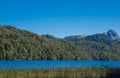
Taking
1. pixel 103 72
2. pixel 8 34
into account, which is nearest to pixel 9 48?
pixel 8 34

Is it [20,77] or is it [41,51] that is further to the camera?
[41,51]

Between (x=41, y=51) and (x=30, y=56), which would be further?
(x=41, y=51)

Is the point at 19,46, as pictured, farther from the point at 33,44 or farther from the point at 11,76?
the point at 11,76

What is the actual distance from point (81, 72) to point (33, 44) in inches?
6619

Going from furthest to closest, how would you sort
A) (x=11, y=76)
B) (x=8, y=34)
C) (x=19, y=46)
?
(x=8, y=34)
(x=19, y=46)
(x=11, y=76)

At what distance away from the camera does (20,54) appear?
548 feet

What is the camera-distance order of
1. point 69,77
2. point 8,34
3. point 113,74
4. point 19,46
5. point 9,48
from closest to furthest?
point 69,77, point 113,74, point 9,48, point 19,46, point 8,34

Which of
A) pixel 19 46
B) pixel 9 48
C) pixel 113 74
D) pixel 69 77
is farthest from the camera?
pixel 19 46

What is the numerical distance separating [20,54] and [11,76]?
470 ft

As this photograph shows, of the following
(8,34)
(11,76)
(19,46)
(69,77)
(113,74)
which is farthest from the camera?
(8,34)

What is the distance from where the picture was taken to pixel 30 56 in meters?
174

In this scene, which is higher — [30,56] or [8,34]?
[8,34]

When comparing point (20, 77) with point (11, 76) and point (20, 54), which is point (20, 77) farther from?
point (20, 54)

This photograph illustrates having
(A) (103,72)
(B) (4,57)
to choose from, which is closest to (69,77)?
(A) (103,72)
